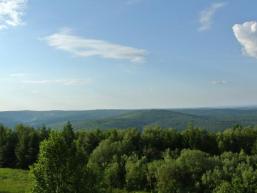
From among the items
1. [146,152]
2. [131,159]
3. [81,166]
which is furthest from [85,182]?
[146,152]

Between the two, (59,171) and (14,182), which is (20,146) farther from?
(59,171)

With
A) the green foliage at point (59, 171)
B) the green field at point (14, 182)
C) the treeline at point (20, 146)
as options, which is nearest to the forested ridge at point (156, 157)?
the treeline at point (20, 146)

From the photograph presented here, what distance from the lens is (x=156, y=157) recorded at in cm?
10850

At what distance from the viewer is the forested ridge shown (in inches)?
3415

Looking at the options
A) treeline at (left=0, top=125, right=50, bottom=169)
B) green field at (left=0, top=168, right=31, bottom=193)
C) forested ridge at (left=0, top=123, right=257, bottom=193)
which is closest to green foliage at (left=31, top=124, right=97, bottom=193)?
forested ridge at (left=0, top=123, right=257, bottom=193)

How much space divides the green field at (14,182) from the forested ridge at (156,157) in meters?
8.20

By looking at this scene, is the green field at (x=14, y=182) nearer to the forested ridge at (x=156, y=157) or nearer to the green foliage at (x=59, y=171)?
the forested ridge at (x=156, y=157)

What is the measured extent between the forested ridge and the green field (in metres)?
8.20

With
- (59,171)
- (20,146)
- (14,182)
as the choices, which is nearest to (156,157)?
(20,146)

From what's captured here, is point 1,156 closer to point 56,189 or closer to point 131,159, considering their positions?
point 131,159

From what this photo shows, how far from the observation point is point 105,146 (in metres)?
108

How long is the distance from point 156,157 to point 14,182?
39.9m

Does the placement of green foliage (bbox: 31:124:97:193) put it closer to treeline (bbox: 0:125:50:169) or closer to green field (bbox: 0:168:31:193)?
green field (bbox: 0:168:31:193)

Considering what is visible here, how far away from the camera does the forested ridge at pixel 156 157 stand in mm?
86750
